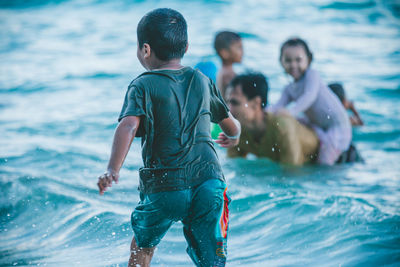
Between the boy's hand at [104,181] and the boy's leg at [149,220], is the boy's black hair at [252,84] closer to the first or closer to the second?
the boy's leg at [149,220]

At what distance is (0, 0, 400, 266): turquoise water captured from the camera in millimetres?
3168

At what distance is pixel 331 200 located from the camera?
12.8 feet

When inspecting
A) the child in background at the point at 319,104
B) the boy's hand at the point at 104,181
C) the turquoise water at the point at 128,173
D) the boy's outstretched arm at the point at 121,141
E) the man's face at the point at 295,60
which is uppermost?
the boy's outstretched arm at the point at 121,141

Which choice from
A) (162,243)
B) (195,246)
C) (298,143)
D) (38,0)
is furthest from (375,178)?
(38,0)

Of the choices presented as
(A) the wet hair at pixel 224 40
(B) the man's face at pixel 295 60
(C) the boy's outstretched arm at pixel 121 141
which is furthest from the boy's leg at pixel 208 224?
(A) the wet hair at pixel 224 40

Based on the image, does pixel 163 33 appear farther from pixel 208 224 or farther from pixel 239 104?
pixel 239 104

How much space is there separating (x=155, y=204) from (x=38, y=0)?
15840 millimetres

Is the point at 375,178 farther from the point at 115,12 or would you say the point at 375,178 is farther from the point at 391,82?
the point at 115,12

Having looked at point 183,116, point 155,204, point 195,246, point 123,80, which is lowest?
point 123,80

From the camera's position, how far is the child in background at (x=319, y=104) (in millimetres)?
5090

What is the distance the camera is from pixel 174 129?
2.13m

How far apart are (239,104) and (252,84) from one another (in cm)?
22

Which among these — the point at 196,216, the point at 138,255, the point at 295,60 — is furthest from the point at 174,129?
the point at 295,60

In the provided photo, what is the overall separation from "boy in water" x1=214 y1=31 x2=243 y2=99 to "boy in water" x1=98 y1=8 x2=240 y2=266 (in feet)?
10.6
